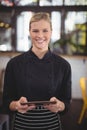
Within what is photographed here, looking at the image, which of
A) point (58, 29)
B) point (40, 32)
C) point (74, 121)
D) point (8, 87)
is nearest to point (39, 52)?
point (40, 32)

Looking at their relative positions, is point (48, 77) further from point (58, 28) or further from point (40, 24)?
point (58, 28)

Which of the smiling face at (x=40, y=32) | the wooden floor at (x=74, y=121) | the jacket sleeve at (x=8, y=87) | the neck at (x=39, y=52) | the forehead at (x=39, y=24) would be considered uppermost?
the forehead at (x=39, y=24)

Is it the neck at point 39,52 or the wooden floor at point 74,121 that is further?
the wooden floor at point 74,121

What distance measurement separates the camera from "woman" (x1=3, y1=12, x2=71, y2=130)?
117 centimetres

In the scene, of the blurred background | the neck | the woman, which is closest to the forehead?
the woman

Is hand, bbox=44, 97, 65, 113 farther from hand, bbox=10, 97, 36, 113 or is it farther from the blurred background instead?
the blurred background

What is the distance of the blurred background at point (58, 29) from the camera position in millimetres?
4559

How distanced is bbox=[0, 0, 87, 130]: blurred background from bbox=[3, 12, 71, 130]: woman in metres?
3.19

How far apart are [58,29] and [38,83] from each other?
138 inches

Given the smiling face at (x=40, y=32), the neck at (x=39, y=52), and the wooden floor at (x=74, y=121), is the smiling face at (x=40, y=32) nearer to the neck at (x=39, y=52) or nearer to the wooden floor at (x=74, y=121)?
the neck at (x=39, y=52)

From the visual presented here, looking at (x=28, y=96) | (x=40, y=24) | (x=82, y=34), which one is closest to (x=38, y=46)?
(x=40, y=24)

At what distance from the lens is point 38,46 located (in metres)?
1.18

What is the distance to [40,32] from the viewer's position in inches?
45.5

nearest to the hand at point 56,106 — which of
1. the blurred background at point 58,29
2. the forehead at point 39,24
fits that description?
the forehead at point 39,24
